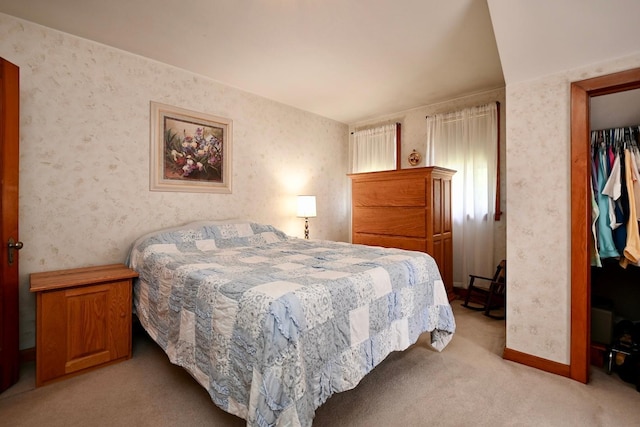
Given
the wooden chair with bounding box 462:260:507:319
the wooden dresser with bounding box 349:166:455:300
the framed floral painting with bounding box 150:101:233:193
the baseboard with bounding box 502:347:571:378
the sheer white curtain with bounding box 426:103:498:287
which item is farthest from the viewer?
the sheer white curtain with bounding box 426:103:498:287

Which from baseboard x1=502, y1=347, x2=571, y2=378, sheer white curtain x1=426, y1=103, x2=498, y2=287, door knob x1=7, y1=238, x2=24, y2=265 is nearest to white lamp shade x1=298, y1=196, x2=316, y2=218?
sheer white curtain x1=426, y1=103, x2=498, y2=287

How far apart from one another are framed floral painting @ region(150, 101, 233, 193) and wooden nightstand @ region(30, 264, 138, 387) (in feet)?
3.45

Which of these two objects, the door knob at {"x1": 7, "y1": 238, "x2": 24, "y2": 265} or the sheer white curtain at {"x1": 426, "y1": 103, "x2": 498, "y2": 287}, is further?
the sheer white curtain at {"x1": 426, "y1": 103, "x2": 498, "y2": 287}

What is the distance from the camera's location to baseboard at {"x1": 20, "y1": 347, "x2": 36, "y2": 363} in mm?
2275

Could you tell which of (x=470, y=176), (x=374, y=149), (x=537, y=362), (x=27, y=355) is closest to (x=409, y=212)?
(x=470, y=176)

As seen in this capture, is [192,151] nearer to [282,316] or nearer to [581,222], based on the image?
[282,316]

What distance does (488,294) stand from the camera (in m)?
3.33

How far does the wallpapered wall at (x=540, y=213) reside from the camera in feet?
6.82

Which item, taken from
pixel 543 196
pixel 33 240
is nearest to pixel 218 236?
pixel 33 240

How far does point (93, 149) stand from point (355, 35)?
2.40 m

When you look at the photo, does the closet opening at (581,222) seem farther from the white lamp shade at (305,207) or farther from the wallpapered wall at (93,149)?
the wallpapered wall at (93,149)

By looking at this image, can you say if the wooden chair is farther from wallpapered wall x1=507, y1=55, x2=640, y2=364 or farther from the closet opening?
the closet opening

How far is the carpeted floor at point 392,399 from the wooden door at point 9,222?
0.70 ft

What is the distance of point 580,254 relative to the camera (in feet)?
6.60
